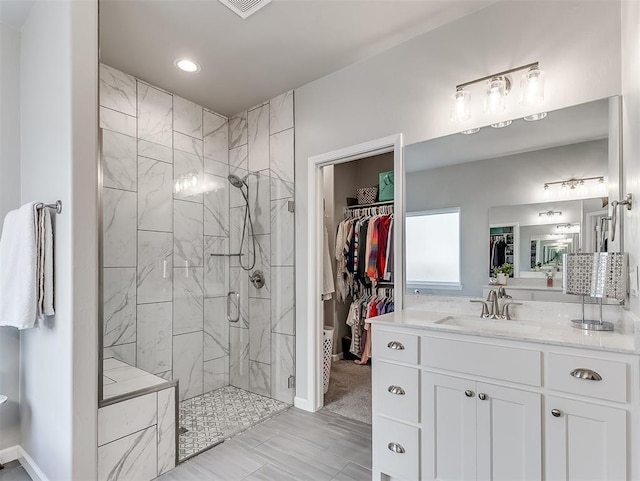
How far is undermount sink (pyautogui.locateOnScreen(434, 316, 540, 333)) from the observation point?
1.84 metres

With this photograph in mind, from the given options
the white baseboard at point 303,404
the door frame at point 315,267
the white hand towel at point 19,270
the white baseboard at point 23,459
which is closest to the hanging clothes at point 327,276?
the door frame at point 315,267

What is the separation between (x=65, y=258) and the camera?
5.61 ft

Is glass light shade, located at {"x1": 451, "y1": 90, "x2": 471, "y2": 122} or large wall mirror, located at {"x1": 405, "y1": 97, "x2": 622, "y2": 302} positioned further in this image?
glass light shade, located at {"x1": 451, "y1": 90, "x2": 471, "y2": 122}

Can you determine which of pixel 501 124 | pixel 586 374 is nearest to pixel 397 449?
pixel 586 374

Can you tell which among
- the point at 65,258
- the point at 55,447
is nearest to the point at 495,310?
the point at 65,258

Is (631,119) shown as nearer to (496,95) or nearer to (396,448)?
(496,95)

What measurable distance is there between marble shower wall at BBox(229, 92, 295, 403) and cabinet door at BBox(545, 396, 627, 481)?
1978mm

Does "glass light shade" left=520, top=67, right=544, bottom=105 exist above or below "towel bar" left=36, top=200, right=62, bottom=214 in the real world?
above

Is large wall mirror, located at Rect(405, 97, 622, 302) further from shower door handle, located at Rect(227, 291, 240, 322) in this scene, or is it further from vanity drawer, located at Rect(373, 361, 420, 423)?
shower door handle, located at Rect(227, 291, 240, 322)

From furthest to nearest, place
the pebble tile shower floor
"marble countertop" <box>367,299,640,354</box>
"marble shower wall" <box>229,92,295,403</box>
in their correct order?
"marble shower wall" <box>229,92,295,403</box>, the pebble tile shower floor, "marble countertop" <box>367,299,640,354</box>

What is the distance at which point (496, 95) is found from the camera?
6.54ft

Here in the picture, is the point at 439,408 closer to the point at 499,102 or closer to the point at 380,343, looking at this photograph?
the point at 380,343

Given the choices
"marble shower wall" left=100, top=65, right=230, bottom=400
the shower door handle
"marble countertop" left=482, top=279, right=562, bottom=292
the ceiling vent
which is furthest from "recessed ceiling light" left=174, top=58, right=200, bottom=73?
"marble countertop" left=482, top=279, right=562, bottom=292

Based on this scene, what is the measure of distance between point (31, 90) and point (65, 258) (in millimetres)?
1194
